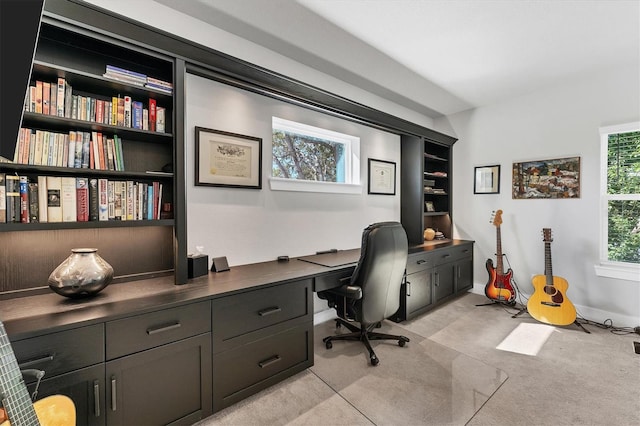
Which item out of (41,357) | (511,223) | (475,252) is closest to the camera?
(41,357)

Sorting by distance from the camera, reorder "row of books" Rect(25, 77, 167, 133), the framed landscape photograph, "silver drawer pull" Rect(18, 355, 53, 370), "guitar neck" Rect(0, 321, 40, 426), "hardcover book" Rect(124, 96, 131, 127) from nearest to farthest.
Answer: "guitar neck" Rect(0, 321, 40, 426) < "silver drawer pull" Rect(18, 355, 53, 370) < "row of books" Rect(25, 77, 167, 133) < "hardcover book" Rect(124, 96, 131, 127) < the framed landscape photograph

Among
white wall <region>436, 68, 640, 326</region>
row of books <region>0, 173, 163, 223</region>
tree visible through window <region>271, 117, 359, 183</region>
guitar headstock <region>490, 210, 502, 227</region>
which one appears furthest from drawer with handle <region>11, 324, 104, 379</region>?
white wall <region>436, 68, 640, 326</region>

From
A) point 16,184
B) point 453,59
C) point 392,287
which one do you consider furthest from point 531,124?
point 16,184

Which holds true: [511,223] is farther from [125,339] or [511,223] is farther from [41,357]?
[41,357]

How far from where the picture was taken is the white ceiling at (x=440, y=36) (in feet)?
6.38

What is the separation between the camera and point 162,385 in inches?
56.9

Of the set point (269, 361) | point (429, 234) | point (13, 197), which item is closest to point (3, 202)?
point (13, 197)

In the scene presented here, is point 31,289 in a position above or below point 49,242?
below

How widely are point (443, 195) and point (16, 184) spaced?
446 centimetres

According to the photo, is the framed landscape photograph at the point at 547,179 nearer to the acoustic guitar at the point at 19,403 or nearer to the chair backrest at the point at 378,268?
the chair backrest at the point at 378,268

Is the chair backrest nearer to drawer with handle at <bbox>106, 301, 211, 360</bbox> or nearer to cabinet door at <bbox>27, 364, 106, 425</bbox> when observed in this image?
drawer with handle at <bbox>106, 301, 211, 360</bbox>

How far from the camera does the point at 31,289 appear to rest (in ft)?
5.07

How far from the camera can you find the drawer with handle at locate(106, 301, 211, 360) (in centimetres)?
131

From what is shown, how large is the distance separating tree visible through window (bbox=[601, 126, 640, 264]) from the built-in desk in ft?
10.5
